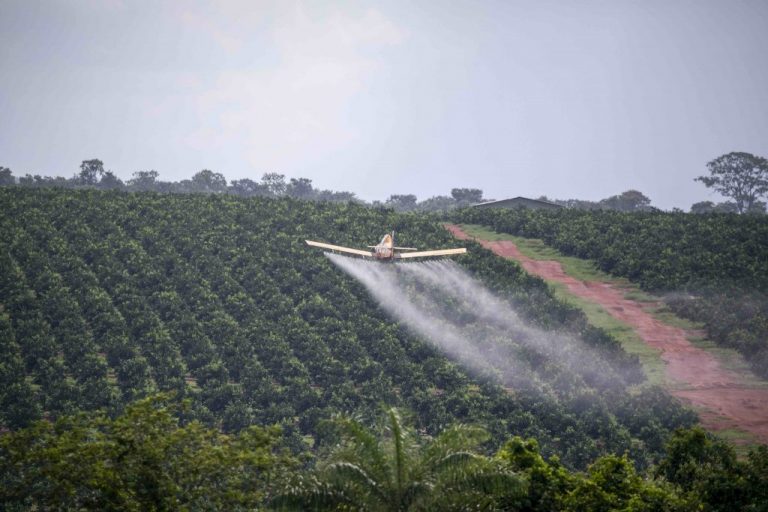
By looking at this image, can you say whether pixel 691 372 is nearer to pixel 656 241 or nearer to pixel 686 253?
pixel 686 253

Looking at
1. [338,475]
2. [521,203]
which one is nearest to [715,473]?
[338,475]

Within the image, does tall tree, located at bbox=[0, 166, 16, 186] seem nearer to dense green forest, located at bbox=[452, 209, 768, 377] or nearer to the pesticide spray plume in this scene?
dense green forest, located at bbox=[452, 209, 768, 377]

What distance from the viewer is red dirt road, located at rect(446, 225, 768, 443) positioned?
56000 mm

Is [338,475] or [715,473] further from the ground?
[338,475]

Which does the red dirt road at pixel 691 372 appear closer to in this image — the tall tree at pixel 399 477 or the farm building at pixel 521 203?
the tall tree at pixel 399 477

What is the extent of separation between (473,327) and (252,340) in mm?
16458

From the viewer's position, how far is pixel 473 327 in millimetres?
66875

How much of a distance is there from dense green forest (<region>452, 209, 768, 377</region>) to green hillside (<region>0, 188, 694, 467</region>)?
984 cm

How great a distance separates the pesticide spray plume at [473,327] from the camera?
199 ft

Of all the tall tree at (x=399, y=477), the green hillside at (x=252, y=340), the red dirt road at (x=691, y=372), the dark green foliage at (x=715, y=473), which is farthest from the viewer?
the red dirt road at (x=691, y=372)

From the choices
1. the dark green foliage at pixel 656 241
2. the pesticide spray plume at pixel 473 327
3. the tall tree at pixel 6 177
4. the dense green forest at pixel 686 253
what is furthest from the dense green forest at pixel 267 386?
the tall tree at pixel 6 177

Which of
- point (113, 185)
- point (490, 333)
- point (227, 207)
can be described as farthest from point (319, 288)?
point (113, 185)

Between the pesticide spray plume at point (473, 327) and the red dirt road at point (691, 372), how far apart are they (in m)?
5.80

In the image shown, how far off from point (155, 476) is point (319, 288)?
4317 cm
